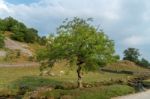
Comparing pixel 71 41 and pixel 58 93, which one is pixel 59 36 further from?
pixel 58 93

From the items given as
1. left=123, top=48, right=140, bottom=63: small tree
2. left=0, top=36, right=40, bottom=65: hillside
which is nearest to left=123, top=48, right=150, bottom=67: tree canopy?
left=123, top=48, right=140, bottom=63: small tree

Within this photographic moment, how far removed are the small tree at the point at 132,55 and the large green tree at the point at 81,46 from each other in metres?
72.3

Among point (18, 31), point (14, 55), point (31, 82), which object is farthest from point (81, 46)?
point (18, 31)

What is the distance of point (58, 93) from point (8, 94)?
7259 millimetres

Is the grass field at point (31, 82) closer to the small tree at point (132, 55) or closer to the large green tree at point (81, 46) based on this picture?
the large green tree at point (81, 46)

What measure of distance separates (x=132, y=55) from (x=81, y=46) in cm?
7885

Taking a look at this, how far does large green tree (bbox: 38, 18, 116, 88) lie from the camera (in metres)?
50.4

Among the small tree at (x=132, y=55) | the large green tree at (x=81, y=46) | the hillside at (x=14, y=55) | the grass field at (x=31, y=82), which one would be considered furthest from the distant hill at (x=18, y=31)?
the large green tree at (x=81, y=46)

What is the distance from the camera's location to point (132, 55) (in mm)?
127625

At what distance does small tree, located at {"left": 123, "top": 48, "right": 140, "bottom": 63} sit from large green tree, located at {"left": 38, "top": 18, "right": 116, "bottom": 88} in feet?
237

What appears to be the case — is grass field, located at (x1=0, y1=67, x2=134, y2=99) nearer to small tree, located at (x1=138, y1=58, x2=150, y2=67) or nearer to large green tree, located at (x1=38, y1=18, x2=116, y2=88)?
large green tree, located at (x1=38, y1=18, x2=116, y2=88)

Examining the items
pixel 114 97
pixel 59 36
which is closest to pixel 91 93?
pixel 114 97

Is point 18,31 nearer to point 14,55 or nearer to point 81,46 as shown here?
point 14,55

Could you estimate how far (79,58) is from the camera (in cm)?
5109
